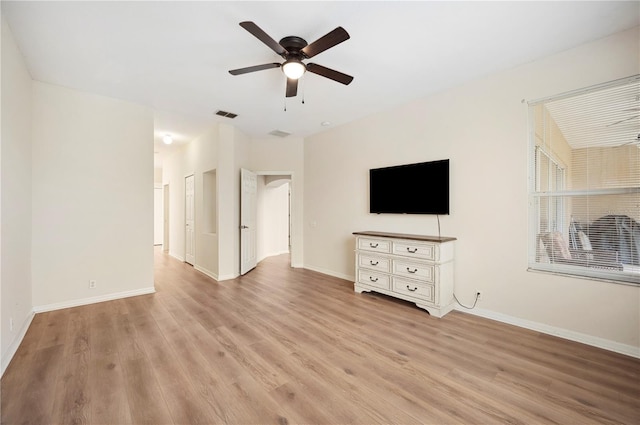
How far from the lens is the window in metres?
2.46

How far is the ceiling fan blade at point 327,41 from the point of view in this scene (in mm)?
1980

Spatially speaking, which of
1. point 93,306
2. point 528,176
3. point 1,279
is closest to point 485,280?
point 528,176

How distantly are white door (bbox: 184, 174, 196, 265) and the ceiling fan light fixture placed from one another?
4436 mm

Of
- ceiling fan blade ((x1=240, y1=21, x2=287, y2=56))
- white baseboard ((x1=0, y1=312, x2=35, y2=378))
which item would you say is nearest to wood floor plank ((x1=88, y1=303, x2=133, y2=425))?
white baseboard ((x1=0, y1=312, x2=35, y2=378))

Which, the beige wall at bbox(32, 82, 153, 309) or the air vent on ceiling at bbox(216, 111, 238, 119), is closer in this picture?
the beige wall at bbox(32, 82, 153, 309)

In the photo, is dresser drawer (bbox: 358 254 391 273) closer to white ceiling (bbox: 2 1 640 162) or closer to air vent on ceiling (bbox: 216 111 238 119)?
white ceiling (bbox: 2 1 640 162)

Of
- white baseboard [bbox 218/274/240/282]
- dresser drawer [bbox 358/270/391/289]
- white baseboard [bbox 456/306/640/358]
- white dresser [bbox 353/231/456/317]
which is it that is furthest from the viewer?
white baseboard [bbox 218/274/240/282]

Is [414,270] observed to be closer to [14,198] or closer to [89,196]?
[14,198]

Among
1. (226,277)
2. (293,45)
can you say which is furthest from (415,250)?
(226,277)

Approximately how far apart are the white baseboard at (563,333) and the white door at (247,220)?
12.9 feet

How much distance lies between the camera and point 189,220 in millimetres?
6445

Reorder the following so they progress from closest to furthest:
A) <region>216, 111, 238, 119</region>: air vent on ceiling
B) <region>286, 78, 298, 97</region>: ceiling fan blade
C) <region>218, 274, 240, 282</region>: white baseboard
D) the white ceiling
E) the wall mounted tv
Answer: the white ceiling → <region>286, 78, 298, 97</region>: ceiling fan blade → the wall mounted tv → <region>216, 111, 238, 119</region>: air vent on ceiling → <region>218, 274, 240, 282</region>: white baseboard

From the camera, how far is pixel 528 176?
2.98 m

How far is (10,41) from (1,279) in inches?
84.4
